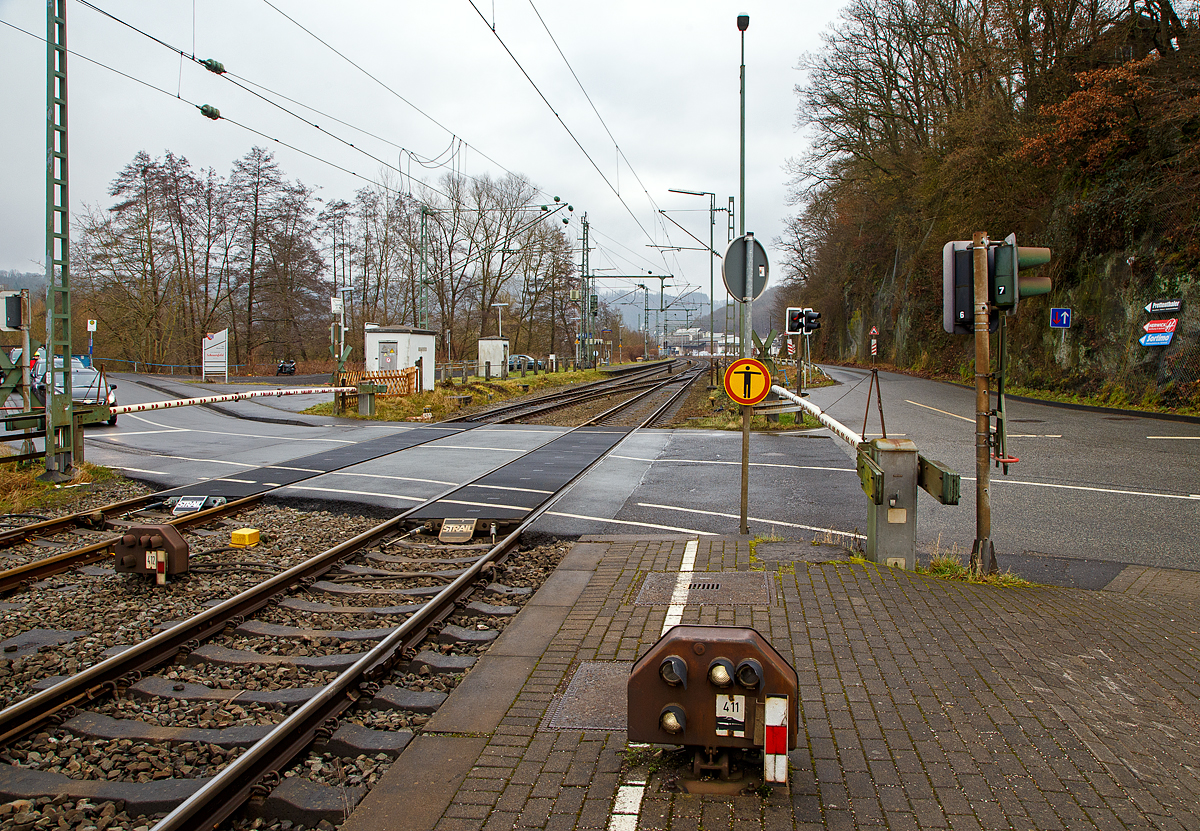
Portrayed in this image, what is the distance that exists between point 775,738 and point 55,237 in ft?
38.3

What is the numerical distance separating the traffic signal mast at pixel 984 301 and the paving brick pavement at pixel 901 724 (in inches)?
33.3

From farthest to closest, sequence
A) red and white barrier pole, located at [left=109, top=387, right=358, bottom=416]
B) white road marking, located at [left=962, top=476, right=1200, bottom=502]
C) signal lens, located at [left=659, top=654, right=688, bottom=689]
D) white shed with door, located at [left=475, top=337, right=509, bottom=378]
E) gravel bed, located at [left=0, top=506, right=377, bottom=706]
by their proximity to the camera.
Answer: white shed with door, located at [left=475, top=337, right=509, bottom=378] → red and white barrier pole, located at [left=109, top=387, right=358, bottom=416] → white road marking, located at [left=962, top=476, right=1200, bottom=502] → gravel bed, located at [left=0, top=506, right=377, bottom=706] → signal lens, located at [left=659, top=654, right=688, bottom=689]

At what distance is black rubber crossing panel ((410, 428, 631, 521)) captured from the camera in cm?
876

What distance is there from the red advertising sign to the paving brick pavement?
17923 millimetres

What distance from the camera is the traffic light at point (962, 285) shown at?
6086 millimetres

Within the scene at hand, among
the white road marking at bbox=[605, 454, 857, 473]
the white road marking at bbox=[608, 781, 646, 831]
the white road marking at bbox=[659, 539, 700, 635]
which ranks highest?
the white road marking at bbox=[605, 454, 857, 473]

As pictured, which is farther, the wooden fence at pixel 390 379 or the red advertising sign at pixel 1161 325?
the wooden fence at pixel 390 379

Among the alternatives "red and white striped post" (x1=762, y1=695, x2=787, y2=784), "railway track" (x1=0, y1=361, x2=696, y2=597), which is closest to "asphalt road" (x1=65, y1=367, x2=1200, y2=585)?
"railway track" (x1=0, y1=361, x2=696, y2=597)

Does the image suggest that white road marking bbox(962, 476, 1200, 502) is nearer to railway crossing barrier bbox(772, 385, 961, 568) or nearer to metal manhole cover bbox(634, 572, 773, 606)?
railway crossing barrier bbox(772, 385, 961, 568)

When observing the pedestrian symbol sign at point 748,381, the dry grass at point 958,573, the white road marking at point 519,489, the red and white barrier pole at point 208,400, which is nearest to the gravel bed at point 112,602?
the white road marking at point 519,489

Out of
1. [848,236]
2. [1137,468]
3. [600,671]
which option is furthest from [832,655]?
[848,236]

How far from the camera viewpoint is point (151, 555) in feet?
20.2

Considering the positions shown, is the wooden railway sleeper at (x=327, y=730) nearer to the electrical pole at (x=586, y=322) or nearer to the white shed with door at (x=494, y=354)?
the white shed with door at (x=494, y=354)

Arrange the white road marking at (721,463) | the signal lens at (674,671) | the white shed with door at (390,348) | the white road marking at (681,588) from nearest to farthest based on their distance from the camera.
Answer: the signal lens at (674,671)
the white road marking at (681,588)
the white road marking at (721,463)
the white shed with door at (390,348)
